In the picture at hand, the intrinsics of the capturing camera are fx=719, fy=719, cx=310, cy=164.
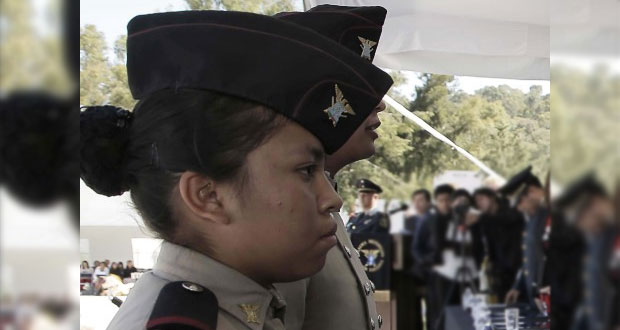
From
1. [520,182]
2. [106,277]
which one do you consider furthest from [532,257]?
[106,277]

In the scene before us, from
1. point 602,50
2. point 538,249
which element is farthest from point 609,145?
point 538,249

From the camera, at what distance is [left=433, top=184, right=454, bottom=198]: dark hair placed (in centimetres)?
655

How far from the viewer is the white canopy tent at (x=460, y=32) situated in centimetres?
285

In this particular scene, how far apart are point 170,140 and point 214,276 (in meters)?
0.15

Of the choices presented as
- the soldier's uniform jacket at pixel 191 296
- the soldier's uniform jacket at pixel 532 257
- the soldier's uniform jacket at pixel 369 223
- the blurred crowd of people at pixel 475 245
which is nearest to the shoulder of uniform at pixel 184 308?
the soldier's uniform jacket at pixel 191 296

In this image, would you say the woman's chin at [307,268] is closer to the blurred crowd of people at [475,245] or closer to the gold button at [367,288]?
the gold button at [367,288]

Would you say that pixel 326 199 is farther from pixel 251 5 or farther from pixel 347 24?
pixel 251 5

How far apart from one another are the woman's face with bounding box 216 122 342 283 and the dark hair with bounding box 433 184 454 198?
5.98 m

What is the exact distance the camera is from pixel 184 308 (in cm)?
66

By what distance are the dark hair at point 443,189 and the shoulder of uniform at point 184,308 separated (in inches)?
236

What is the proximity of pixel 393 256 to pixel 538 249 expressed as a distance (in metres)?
1.17

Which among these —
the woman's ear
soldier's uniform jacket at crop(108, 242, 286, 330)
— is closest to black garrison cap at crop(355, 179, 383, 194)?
soldier's uniform jacket at crop(108, 242, 286, 330)

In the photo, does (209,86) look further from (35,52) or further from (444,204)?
(444,204)

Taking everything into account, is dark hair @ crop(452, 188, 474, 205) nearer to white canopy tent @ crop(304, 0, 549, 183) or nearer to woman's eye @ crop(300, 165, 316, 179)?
white canopy tent @ crop(304, 0, 549, 183)
